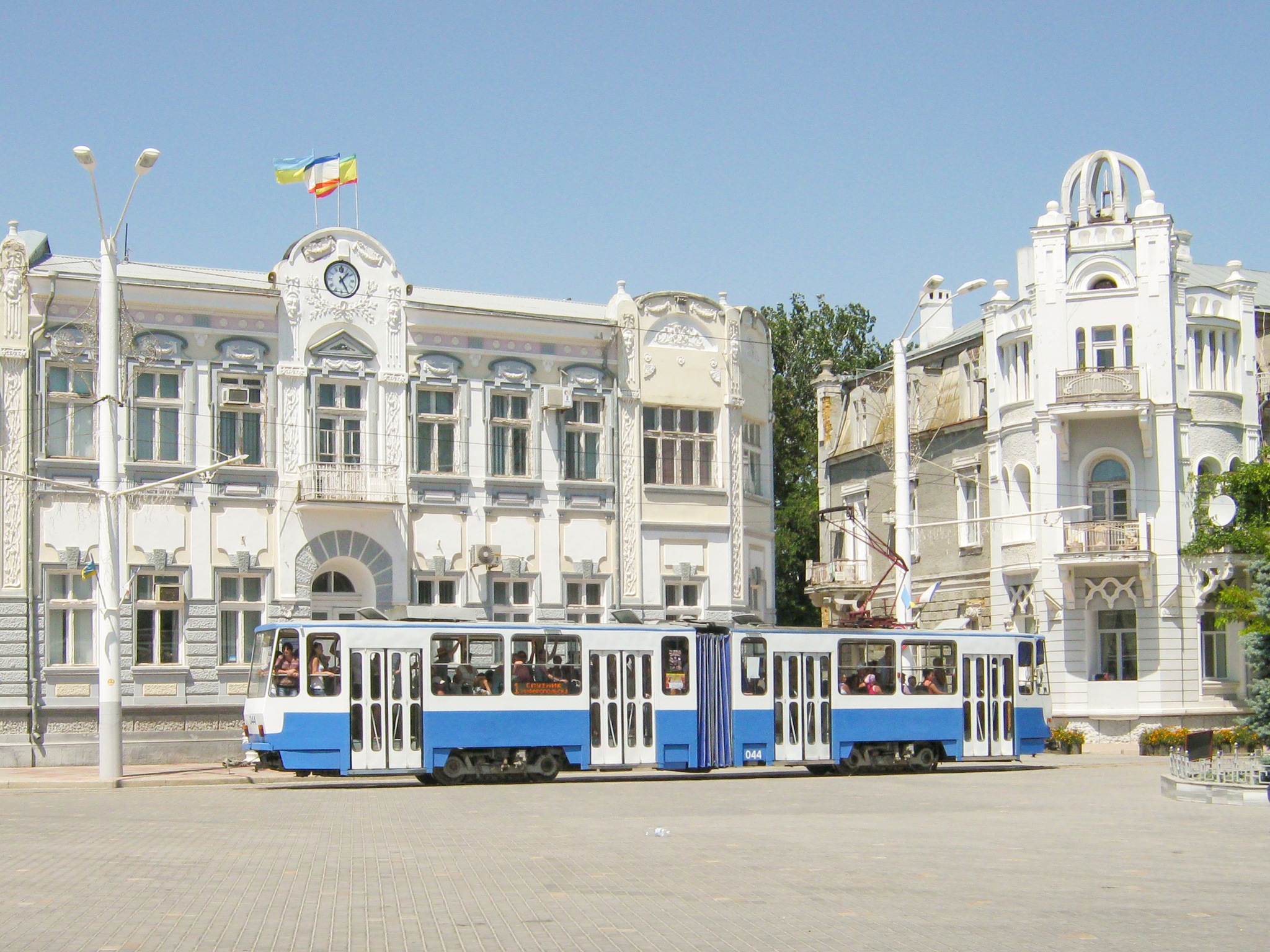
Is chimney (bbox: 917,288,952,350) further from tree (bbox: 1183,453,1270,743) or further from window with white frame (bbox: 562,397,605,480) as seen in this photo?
window with white frame (bbox: 562,397,605,480)

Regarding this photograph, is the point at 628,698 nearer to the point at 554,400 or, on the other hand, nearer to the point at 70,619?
the point at 554,400

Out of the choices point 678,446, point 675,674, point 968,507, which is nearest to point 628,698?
point 675,674

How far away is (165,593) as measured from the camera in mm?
34031

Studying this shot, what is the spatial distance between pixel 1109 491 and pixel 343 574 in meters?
20.7

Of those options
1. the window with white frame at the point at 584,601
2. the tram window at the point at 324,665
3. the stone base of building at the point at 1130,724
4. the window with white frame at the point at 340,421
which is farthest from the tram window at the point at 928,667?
the window with white frame at the point at 340,421

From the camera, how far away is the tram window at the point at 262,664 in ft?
86.8

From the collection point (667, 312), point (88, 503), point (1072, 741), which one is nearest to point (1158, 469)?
point (1072, 741)

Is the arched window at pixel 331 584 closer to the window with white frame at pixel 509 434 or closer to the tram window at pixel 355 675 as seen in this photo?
the window with white frame at pixel 509 434

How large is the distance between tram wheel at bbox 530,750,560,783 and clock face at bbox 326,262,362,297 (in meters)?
13.1

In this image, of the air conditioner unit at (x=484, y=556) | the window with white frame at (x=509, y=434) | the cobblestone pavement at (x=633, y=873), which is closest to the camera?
the cobblestone pavement at (x=633, y=873)

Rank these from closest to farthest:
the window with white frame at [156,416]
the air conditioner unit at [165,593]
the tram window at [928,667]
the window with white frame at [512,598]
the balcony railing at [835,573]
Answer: the tram window at [928,667] → the air conditioner unit at [165,593] → the window with white frame at [156,416] → the window with white frame at [512,598] → the balcony railing at [835,573]

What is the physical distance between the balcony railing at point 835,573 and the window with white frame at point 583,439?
44.7ft

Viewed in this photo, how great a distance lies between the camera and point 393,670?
26891 mm

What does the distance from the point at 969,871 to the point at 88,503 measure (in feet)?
80.7
